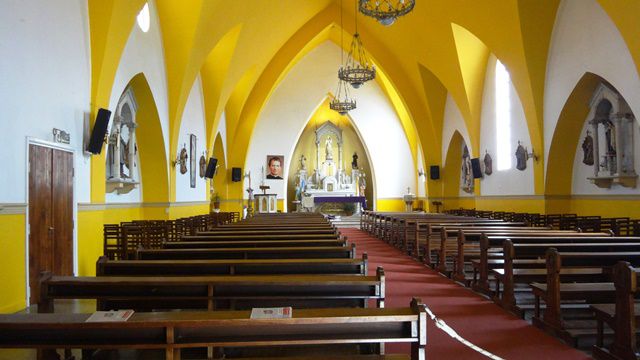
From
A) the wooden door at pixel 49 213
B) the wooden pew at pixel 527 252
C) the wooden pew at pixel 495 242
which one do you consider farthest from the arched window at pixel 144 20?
the wooden pew at pixel 527 252

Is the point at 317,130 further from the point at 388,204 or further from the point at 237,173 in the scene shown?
the point at 237,173

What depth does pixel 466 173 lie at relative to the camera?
757 inches

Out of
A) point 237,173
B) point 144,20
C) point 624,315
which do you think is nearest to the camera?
point 624,315

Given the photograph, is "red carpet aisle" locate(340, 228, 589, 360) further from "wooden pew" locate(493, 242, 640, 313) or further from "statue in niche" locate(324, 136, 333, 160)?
"statue in niche" locate(324, 136, 333, 160)

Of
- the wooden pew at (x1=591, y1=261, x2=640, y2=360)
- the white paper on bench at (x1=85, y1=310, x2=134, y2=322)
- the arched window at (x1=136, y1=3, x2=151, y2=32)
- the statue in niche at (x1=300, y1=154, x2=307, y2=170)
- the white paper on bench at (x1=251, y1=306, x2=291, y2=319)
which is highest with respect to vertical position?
the arched window at (x1=136, y1=3, x2=151, y2=32)

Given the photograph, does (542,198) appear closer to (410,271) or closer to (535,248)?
Answer: (410,271)

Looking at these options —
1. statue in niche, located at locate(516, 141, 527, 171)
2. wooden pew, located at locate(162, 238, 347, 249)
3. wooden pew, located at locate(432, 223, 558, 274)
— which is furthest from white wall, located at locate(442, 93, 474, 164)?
wooden pew, located at locate(162, 238, 347, 249)

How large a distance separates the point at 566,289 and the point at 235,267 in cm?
302

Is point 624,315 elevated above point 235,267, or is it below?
below

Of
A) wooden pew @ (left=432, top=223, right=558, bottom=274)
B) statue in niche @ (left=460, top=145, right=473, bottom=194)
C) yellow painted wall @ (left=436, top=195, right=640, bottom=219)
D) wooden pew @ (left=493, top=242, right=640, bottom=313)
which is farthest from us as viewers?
statue in niche @ (left=460, top=145, right=473, bottom=194)

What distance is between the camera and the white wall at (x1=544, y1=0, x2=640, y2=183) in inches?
389

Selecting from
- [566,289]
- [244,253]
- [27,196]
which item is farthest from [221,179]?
[566,289]

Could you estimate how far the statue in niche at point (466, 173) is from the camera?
18844 millimetres

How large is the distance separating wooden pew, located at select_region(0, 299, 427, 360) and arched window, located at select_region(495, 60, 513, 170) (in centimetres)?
1436
